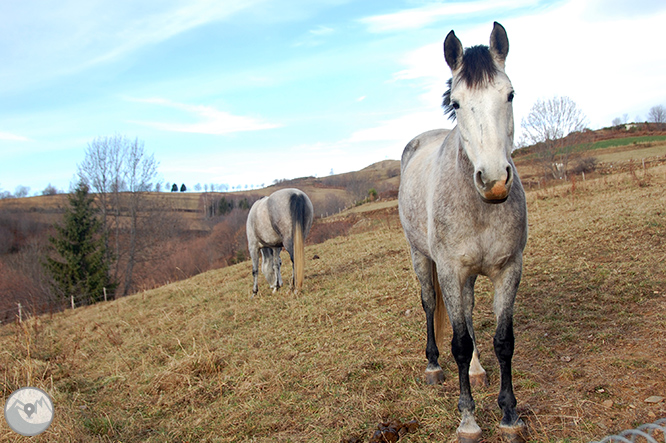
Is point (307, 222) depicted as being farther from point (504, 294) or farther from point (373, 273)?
point (504, 294)

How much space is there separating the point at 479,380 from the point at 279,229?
6207 mm

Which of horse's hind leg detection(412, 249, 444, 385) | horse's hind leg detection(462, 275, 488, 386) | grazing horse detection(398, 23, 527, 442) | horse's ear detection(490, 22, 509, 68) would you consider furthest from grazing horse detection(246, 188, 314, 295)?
horse's ear detection(490, 22, 509, 68)

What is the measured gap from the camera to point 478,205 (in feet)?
8.70

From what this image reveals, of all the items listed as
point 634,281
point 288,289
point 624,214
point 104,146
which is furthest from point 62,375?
point 104,146

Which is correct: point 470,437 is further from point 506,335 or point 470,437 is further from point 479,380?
point 479,380

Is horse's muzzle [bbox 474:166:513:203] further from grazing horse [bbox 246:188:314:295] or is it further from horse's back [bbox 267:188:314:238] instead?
horse's back [bbox 267:188:314:238]

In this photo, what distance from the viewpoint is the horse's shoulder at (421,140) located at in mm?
4410

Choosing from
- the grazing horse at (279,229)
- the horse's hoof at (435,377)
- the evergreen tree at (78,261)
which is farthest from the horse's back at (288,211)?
the evergreen tree at (78,261)

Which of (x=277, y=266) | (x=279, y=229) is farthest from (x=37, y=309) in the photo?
(x=279, y=229)

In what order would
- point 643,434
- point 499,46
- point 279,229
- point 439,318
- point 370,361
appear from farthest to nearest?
point 279,229, point 370,361, point 439,318, point 499,46, point 643,434

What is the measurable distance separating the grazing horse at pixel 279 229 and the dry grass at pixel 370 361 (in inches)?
36.8

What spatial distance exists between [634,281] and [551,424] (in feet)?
10.4

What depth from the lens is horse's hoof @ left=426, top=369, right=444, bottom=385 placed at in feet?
12.1

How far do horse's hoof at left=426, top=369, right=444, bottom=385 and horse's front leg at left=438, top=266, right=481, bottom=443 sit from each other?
729mm
